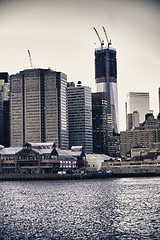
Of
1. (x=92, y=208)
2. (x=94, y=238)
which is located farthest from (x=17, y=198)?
(x=94, y=238)

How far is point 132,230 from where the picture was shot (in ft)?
258

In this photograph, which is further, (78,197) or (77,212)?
(78,197)

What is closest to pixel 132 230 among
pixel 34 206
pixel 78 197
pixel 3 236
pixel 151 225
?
pixel 151 225

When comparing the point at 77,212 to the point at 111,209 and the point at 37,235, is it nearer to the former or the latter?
the point at 111,209

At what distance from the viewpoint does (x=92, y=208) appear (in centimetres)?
10844

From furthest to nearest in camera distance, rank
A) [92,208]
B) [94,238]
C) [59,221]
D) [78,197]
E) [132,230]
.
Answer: [78,197] < [92,208] < [59,221] < [132,230] < [94,238]

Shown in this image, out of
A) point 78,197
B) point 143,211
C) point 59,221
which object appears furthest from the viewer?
point 78,197

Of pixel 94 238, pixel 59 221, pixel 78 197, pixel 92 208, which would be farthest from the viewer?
pixel 78 197

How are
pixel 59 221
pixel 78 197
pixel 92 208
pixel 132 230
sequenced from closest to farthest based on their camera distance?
pixel 132 230 < pixel 59 221 < pixel 92 208 < pixel 78 197

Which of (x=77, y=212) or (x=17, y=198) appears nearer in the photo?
(x=77, y=212)

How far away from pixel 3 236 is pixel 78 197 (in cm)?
6167

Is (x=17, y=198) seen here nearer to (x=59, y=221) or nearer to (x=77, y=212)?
(x=77, y=212)

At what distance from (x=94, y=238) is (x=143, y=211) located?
30.1 m

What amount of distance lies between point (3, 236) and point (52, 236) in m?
7.59
